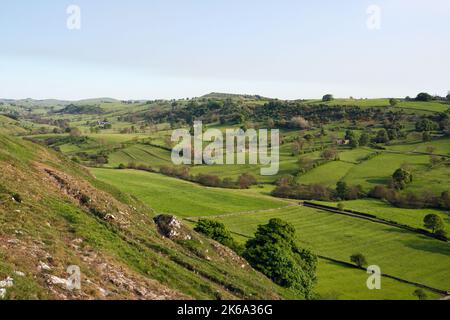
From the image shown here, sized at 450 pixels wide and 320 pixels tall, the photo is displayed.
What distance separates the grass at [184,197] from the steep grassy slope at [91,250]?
55755mm

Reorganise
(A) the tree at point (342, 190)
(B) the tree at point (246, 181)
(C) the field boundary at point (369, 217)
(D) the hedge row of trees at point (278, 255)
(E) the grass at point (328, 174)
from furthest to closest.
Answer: (B) the tree at point (246, 181)
(E) the grass at point (328, 174)
(A) the tree at point (342, 190)
(C) the field boundary at point (369, 217)
(D) the hedge row of trees at point (278, 255)

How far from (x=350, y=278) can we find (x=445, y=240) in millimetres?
28224

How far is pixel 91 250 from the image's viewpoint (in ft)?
76.9

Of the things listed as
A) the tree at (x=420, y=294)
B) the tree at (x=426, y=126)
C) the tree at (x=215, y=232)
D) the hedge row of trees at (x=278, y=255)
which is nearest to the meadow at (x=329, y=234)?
the tree at (x=420, y=294)

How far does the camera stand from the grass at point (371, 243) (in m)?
64.3

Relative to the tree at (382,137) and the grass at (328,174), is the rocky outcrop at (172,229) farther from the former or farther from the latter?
the tree at (382,137)

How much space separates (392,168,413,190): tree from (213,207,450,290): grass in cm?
2550

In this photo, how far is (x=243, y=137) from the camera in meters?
190

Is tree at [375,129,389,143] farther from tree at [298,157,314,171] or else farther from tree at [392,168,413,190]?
tree at [392,168,413,190]

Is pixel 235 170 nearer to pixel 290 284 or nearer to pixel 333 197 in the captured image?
pixel 333 197

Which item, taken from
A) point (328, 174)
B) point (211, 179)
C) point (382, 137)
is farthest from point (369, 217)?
point (382, 137)

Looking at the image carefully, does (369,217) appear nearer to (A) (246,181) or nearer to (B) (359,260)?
(B) (359,260)

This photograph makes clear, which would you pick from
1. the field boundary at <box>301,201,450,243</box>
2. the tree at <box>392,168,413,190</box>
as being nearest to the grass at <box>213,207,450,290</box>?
the field boundary at <box>301,201,450,243</box>
